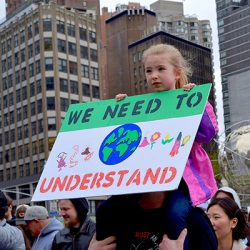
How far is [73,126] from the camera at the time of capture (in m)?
3.35

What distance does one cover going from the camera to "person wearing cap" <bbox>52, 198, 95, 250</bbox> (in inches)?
252

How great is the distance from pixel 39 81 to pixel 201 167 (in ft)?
270

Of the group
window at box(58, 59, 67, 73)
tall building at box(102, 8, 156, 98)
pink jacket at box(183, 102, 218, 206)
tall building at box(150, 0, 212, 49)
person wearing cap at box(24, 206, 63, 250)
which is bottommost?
person wearing cap at box(24, 206, 63, 250)

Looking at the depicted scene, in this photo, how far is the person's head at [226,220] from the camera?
4.34 m

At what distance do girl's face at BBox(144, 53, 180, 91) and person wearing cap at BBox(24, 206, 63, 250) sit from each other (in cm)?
443

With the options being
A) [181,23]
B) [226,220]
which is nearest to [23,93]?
[181,23]

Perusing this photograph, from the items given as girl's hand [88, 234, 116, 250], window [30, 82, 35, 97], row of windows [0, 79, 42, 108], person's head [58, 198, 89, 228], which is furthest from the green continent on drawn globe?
window [30, 82, 35, 97]

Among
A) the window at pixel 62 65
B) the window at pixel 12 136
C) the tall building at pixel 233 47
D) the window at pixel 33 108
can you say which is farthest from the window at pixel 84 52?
the tall building at pixel 233 47

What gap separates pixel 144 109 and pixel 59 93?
265ft

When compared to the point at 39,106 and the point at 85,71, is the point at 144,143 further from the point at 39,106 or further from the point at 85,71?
the point at 85,71

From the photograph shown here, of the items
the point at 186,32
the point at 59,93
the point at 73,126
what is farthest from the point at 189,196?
the point at 186,32

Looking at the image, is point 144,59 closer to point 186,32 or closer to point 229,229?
point 229,229

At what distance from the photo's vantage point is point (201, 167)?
10.3 ft

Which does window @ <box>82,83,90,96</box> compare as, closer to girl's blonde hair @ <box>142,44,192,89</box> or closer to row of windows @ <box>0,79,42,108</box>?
row of windows @ <box>0,79,42,108</box>
